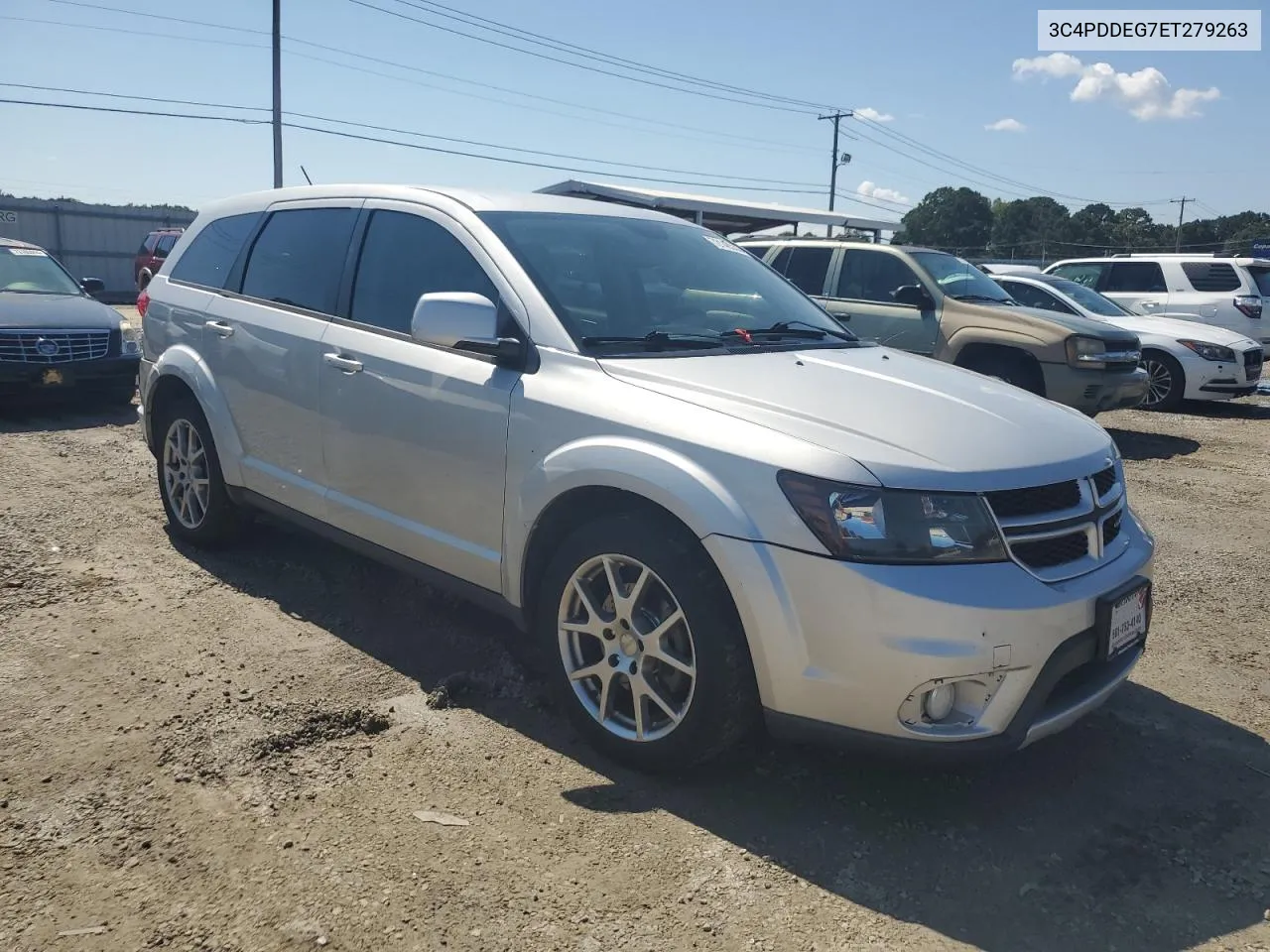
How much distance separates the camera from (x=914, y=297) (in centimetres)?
927

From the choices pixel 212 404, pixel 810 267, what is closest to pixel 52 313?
pixel 212 404

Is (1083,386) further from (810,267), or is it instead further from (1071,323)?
(810,267)

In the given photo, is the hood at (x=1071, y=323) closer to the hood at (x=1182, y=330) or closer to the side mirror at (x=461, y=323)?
the hood at (x=1182, y=330)

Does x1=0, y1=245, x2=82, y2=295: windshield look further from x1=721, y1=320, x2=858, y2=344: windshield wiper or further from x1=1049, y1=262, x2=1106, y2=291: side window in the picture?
x1=1049, y1=262, x2=1106, y2=291: side window

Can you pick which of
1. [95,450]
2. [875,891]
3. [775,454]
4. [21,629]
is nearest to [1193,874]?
[875,891]

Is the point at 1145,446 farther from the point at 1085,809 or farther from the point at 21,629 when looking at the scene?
the point at 21,629

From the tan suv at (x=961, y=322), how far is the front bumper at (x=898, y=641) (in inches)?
243

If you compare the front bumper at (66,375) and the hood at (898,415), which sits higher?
the hood at (898,415)

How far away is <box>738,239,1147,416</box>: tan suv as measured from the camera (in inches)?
356

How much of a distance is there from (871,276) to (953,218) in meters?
69.4

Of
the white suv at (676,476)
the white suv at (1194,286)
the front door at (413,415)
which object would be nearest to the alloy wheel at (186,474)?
the white suv at (676,476)

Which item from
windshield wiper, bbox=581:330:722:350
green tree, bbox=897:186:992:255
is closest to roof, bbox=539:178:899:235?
windshield wiper, bbox=581:330:722:350

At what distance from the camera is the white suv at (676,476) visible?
2746mm

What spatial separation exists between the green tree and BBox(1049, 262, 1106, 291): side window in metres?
60.1
